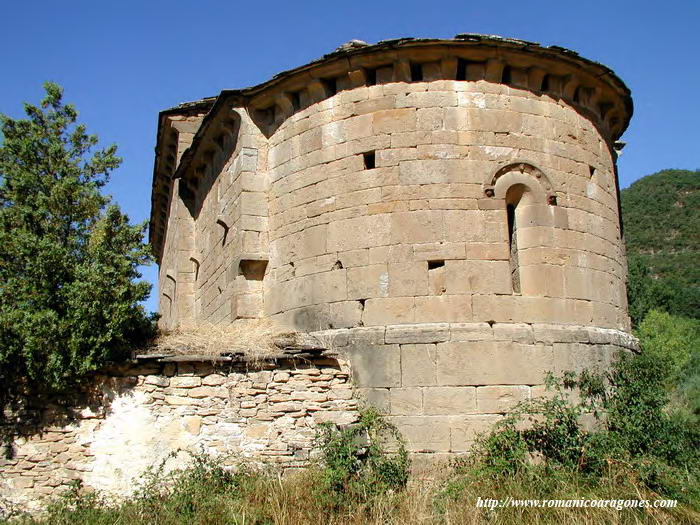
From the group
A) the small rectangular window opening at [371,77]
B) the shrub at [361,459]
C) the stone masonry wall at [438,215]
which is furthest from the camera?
the small rectangular window opening at [371,77]

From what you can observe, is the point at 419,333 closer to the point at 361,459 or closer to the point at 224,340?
the point at 361,459

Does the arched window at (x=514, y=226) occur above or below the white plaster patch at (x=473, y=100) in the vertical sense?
below

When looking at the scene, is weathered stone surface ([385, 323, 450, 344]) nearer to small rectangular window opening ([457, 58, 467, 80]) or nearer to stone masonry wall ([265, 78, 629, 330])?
stone masonry wall ([265, 78, 629, 330])

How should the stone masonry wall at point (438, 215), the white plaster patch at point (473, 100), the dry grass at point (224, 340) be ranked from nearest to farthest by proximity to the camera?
1. the dry grass at point (224, 340)
2. the stone masonry wall at point (438, 215)
3. the white plaster patch at point (473, 100)

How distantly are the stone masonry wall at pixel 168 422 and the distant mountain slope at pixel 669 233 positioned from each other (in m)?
30.1

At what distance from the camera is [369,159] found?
8.62 m

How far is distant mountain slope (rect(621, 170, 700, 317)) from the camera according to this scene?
118ft

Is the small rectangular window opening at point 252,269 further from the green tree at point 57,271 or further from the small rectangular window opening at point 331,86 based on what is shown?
the small rectangular window opening at point 331,86

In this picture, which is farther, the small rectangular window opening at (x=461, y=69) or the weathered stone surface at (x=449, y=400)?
the small rectangular window opening at (x=461, y=69)

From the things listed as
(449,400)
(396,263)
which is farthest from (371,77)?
(449,400)

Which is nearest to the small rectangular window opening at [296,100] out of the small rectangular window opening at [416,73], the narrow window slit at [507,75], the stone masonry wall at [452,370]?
the small rectangular window opening at [416,73]

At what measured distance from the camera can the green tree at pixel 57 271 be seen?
728 centimetres

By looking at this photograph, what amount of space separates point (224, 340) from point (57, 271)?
2.10m

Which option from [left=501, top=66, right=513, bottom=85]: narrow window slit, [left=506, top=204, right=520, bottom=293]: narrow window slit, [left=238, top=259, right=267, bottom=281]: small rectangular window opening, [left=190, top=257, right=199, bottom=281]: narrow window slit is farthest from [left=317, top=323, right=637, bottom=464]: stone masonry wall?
[left=190, top=257, right=199, bottom=281]: narrow window slit
